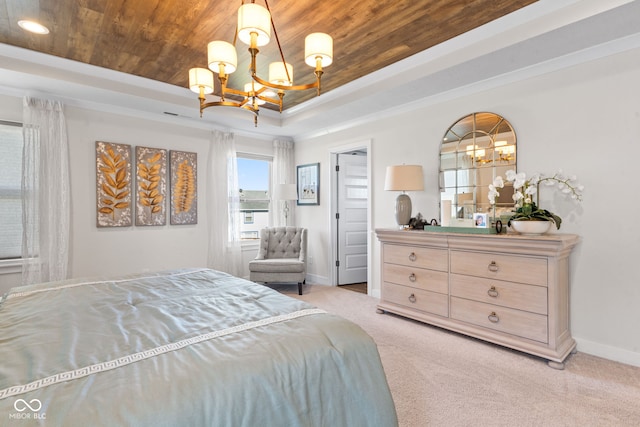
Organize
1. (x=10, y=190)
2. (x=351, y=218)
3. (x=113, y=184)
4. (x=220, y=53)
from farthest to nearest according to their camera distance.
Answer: (x=351, y=218)
(x=113, y=184)
(x=10, y=190)
(x=220, y=53)

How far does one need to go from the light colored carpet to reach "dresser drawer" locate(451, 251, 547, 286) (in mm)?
609

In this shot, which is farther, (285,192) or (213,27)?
(285,192)

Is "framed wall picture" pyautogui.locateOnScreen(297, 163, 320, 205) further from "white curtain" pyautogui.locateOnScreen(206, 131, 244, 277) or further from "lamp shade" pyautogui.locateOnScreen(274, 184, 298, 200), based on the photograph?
"white curtain" pyautogui.locateOnScreen(206, 131, 244, 277)

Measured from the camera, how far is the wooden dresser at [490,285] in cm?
243

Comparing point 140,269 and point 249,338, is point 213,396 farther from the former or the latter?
point 140,269

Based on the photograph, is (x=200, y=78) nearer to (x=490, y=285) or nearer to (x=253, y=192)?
(x=490, y=285)

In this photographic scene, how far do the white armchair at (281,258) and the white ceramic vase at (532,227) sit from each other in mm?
2713

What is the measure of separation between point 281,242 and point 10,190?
3163mm

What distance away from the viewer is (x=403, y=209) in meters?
3.59

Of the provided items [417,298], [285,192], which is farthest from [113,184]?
[417,298]

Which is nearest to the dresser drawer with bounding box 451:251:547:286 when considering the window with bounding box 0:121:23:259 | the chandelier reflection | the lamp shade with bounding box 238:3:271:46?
the chandelier reflection

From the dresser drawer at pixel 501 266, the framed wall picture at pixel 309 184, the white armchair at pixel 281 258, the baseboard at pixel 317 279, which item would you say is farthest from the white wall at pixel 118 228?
the dresser drawer at pixel 501 266

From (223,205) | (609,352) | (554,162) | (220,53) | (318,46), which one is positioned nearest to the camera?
(318,46)

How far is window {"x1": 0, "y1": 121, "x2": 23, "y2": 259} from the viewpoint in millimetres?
→ 3389
